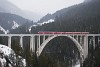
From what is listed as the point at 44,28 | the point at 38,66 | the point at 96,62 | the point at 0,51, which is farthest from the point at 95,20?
the point at 0,51

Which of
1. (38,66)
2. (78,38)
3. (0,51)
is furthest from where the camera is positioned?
(78,38)

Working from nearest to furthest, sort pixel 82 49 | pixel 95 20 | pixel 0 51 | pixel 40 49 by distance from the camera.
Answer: pixel 0 51 → pixel 40 49 → pixel 82 49 → pixel 95 20

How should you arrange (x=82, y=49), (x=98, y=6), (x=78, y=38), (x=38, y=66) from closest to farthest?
(x=38, y=66), (x=82, y=49), (x=78, y=38), (x=98, y=6)

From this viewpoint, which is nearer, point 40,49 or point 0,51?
point 0,51

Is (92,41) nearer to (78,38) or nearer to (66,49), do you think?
(78,38)

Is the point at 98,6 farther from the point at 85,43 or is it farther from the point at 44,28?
the point at 85,43

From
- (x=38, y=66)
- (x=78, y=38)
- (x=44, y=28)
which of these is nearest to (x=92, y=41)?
(x=78, y=38)

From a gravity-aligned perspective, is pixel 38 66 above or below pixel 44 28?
below

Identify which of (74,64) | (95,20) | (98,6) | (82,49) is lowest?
(74,64)

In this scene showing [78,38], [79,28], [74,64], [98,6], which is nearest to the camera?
[78,38]
